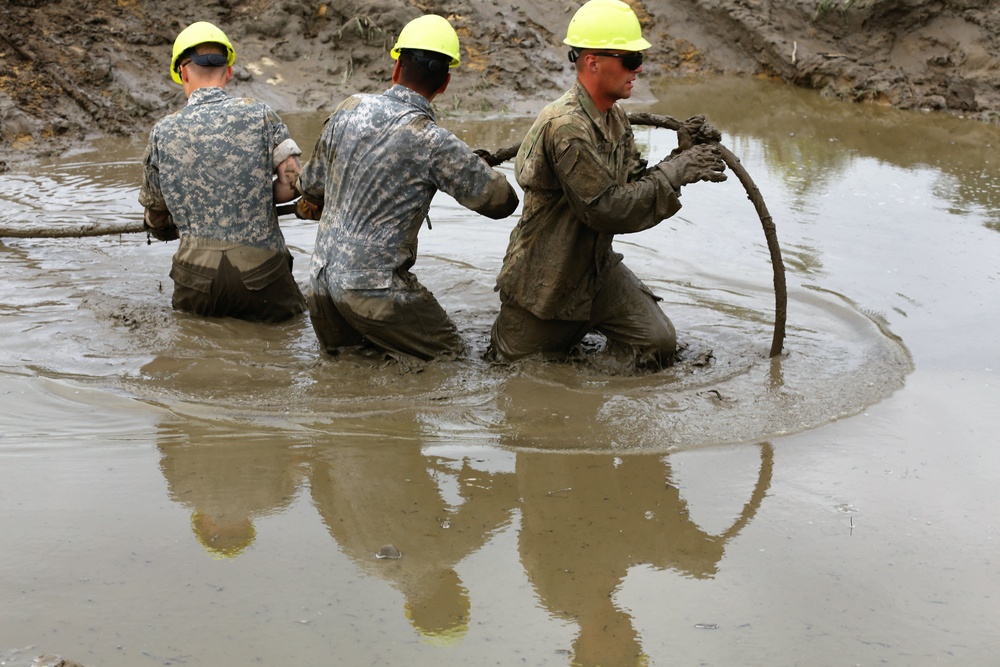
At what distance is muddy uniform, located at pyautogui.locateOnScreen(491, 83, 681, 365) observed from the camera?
4.44m

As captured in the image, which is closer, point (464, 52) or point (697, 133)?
point (697, 133)

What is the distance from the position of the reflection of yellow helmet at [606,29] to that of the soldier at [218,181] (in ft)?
5.68

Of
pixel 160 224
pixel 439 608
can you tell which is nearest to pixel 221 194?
pixel 160 224

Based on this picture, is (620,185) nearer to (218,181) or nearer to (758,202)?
(758,202)

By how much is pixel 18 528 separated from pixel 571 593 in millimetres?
1772

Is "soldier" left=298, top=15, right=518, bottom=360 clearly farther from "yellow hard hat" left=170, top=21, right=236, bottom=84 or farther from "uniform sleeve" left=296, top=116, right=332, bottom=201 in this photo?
"yellow hard hat" left=170, top=21, right=236, bottom=84

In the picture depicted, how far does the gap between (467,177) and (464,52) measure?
25.3ft

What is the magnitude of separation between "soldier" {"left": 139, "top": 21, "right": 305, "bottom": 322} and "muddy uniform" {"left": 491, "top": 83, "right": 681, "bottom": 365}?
1.33 metres

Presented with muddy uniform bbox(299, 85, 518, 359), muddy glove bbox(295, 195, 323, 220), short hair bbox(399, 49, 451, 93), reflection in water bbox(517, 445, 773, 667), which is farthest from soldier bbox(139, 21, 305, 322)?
reflection in water bbox(517, 445, 773, 667)

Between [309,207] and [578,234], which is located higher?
[578,234]

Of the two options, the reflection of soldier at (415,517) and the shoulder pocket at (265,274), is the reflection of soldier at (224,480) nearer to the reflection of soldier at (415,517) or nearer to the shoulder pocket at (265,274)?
the reflection of soldier at (415,517)

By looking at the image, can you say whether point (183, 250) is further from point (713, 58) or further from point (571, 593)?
point (713, 58)

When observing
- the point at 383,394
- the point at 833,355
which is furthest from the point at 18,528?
the point at 833,355

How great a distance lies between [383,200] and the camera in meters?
4.70
